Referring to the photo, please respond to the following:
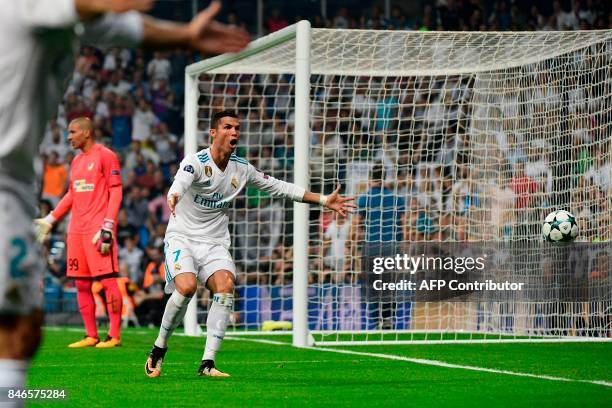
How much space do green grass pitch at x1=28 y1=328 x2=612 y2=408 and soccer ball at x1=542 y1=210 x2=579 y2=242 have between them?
4.23 ft

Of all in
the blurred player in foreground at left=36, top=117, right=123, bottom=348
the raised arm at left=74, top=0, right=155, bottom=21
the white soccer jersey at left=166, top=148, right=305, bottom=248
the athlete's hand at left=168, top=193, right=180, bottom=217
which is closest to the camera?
the raised arm at left=74, top=0, right=155, bottom=21

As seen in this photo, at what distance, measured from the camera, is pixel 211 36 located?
3727 millimetres

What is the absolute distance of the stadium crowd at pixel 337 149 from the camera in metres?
14.6

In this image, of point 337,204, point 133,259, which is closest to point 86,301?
point 337,204

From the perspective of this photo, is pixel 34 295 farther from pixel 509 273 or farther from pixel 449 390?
pixel 509 273

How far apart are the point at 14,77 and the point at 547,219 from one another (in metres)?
10.6

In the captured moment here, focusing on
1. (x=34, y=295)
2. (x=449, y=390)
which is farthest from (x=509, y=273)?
(x=34, y=295)

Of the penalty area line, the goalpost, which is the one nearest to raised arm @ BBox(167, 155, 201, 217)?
the penalty area line

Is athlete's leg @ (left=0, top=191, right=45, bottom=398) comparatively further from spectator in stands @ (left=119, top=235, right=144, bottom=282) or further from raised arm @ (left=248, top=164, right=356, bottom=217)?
spectator in stands @ (left=119, top=235, right=144, bottom=282)

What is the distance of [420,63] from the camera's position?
14766 mm

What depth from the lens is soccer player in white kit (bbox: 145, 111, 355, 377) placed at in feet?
30.0

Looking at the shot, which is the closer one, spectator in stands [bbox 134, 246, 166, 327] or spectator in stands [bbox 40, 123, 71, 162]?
spectator in stands [bbox 134, 246, 166, 327]

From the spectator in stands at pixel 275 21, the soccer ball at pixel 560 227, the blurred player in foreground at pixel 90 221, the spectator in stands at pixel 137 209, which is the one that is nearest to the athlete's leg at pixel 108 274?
the blurred player in foreground at pixel 90 221

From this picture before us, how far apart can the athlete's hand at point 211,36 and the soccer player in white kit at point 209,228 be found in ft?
16.7
